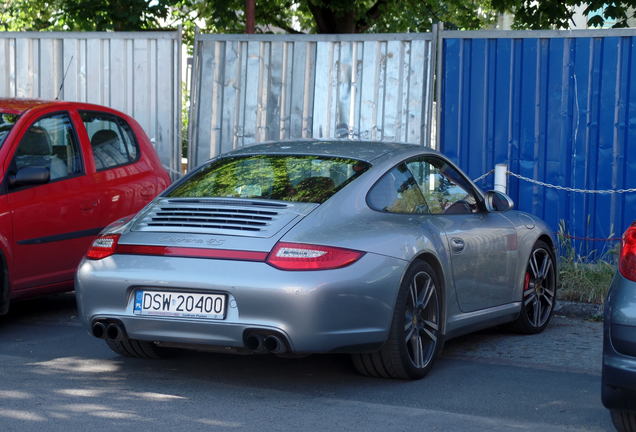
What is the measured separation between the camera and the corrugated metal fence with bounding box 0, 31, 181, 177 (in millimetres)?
12703

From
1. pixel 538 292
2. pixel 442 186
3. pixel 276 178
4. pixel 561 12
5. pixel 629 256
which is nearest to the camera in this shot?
pixel 629 256

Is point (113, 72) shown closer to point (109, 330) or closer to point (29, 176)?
point (29, 176)

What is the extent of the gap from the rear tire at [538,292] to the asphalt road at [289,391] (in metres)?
0.21

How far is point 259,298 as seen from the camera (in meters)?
5.90

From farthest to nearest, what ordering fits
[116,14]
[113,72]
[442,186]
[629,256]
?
[116,14] < [113,72] < [442,186] < [629,256]

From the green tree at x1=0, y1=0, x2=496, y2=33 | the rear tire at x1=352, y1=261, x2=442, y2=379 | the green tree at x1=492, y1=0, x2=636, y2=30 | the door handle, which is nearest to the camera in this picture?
the rear tire at x1=352, y1=261, x2=442, y2=379

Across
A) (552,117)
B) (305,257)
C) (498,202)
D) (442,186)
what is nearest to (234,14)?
(552,117)

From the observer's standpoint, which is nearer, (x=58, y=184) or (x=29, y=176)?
(x=29, y=176)

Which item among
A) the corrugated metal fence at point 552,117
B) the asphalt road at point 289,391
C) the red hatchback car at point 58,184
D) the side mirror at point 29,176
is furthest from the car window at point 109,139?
the corrugated metal fence at point 552,117

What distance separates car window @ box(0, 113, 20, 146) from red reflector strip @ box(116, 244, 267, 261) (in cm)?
243

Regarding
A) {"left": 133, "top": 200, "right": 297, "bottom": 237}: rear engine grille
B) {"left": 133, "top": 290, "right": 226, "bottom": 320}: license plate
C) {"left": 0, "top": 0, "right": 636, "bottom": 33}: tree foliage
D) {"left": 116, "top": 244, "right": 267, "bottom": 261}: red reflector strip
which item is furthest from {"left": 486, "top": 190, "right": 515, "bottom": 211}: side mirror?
{"left": 0, "top": 0, "right": 636, "bottom": 33}: tree foliage

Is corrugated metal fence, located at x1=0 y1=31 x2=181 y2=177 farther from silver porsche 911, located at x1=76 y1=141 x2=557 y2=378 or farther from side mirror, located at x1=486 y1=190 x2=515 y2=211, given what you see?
side mirror, located at x1=486 y1=190 x2=515 y2=211

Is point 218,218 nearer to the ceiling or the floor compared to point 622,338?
nearer to the ceiling

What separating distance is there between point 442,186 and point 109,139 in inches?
124
